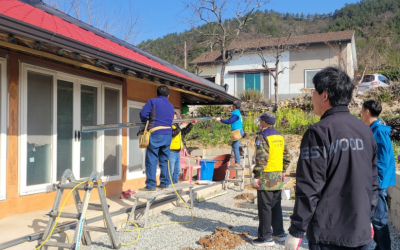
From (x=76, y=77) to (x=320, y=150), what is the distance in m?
4.81

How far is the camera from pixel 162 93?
5492 millimetres

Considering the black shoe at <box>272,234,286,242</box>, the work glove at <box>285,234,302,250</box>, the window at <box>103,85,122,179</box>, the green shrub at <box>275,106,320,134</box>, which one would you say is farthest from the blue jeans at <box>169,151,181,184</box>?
the green shrub at <box>275,106,320,134</box>

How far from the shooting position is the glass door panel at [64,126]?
543 centimetres

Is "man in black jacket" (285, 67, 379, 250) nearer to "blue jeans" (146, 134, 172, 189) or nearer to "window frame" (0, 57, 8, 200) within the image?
"blue jeans" (146, 134, 172, 189)

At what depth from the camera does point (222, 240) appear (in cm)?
448

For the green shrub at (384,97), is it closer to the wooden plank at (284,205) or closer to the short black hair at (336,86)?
the wooden plank at (284,205)

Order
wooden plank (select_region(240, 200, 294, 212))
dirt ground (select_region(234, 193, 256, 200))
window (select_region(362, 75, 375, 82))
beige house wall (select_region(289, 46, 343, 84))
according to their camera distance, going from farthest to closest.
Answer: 1. beige house wall (select_region(289, 46, 343, 84))
2. window (select_region(362, 75, 375, 82))
3. dirt ground (select_region(234, 193, 256, 200))
4. wooden plank (select_region(240, 200, 294, 212))

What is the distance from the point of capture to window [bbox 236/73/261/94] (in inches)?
939

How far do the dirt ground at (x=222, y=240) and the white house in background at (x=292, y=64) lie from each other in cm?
1716

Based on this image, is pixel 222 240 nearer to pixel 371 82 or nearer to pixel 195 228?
pixel 195 228

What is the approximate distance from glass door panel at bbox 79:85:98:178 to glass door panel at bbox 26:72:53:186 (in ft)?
2.31

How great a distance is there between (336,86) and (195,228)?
3.82 metres

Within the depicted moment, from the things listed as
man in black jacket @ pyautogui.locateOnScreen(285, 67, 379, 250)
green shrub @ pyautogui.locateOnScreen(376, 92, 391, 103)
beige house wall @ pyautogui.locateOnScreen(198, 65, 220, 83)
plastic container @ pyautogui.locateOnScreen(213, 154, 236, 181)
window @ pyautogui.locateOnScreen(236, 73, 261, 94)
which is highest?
beige house wall @ pyautogui.locateOnScreen(198, 65, 220, 83)

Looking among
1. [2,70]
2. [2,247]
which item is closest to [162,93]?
[2,70]
